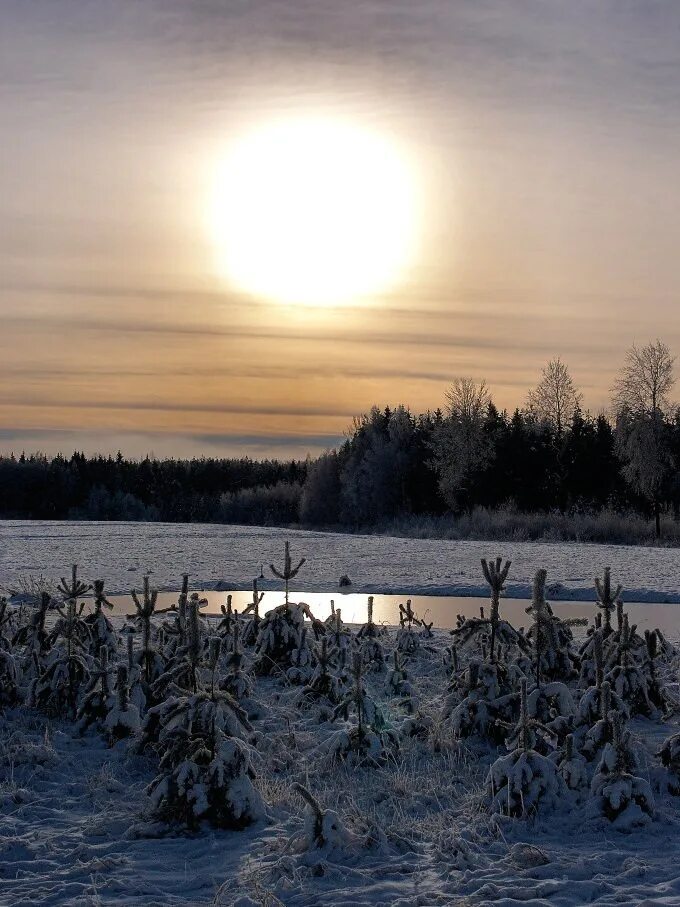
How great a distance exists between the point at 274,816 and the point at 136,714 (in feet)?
7.53

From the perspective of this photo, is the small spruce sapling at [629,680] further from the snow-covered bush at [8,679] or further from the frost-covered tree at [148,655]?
the snow-covered bush at [8,679]

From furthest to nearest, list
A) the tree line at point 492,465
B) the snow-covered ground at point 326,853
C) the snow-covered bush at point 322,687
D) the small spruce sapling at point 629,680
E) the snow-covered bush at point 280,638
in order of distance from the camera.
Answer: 1. the tree line at point 492,465
2. the snow-covered bush at point 280,638
3. the snow-covered bush at point 322,687
4. the small spruce sapling at point 629,680
5. the snow-covered ground at point 326,853

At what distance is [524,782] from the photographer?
679 cm

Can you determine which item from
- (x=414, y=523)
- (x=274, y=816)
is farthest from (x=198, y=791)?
(x=414, y=523)

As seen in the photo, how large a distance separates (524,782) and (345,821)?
4.43 feet

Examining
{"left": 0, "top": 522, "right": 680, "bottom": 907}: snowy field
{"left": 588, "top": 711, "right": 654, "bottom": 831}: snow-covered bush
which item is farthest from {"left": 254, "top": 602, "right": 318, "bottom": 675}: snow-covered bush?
{"left": 588, "top": 711, "right": 654, "bottom": 831}: snow-covered bush

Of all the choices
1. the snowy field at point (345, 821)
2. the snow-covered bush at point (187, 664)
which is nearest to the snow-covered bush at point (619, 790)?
the snowy field at point (345, 821)

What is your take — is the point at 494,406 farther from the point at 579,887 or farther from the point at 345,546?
the point at 579,887

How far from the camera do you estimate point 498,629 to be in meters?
8.81

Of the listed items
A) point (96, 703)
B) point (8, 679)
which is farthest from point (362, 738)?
point (8, 679)

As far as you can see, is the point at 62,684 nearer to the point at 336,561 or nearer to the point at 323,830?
the point at 323,830

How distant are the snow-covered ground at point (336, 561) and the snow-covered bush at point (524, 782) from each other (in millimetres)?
14954

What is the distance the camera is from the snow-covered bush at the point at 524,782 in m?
6.73

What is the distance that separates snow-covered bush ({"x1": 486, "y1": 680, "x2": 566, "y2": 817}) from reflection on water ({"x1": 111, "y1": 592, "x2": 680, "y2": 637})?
993cm
